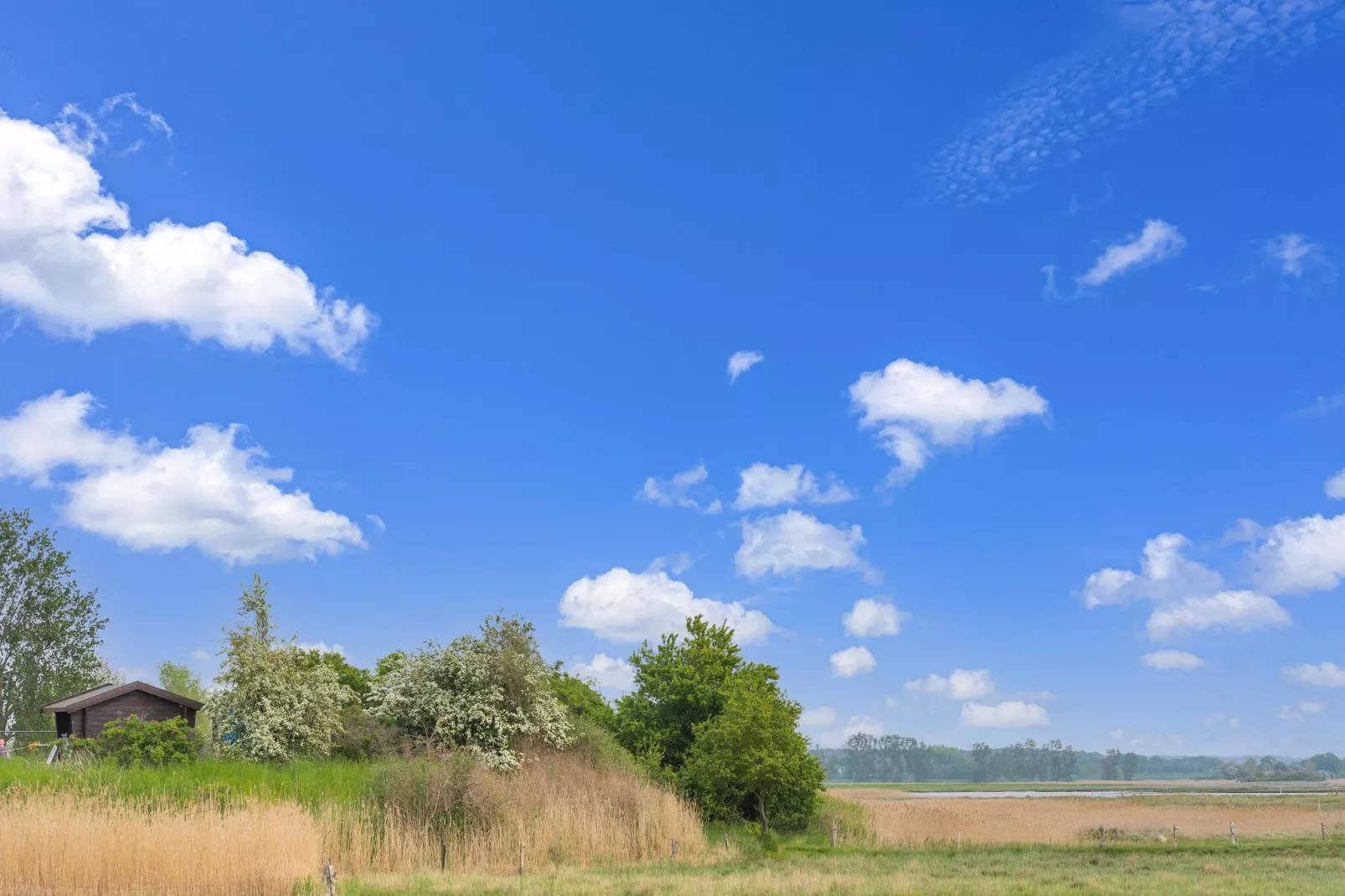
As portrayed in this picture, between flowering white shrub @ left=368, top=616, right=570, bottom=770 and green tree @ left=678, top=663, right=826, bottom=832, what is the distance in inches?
181

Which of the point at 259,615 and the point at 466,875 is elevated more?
the point at 259,615

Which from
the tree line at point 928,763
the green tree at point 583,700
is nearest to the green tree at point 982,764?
the tree line at point 928,763

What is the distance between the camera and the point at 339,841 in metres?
21.0

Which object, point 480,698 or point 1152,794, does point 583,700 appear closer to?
point 480,698

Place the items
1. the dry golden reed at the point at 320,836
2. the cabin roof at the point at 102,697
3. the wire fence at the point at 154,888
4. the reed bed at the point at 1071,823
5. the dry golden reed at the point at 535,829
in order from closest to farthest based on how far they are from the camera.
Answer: the wire fence at the point at 154,888 → the dry golden reed at the point at 320,836 → the dry golden reed at the point at 535,829 → the reed bed at the point at 1071,823 → the cabin roof at the point at 102,697

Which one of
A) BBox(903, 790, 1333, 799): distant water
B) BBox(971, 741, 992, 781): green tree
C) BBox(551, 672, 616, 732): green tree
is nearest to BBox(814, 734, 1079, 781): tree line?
BBox(971, 741, 992, 781): green tree

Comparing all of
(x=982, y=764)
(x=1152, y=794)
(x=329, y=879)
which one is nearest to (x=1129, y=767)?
(x=982, y=764)

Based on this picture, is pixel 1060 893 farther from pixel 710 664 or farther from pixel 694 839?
pixel 710 664

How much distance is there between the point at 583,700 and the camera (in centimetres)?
4428

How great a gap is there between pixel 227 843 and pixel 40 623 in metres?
47.2

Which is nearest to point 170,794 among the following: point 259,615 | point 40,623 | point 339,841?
point 339,841

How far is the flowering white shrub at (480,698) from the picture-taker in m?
29.8

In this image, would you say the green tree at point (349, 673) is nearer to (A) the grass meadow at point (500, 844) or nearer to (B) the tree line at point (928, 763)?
(A) the grass meadow at point (500, 844)

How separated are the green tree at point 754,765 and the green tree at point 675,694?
1437 millimetres
